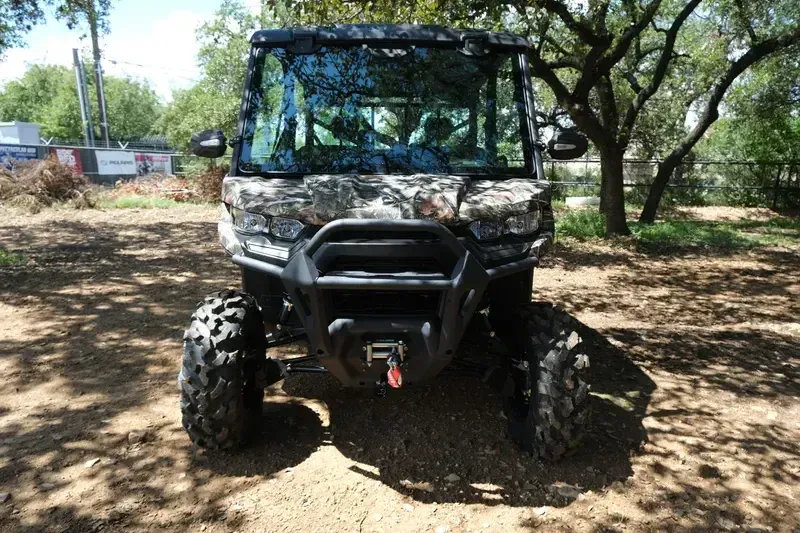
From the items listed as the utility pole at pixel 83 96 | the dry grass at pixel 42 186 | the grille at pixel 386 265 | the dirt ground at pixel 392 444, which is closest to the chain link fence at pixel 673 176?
the dry grass at pixel 42 186

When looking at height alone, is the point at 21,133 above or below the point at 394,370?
above

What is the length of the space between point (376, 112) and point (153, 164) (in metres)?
24.4

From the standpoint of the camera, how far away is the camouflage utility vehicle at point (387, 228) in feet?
10.3

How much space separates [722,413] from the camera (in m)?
4.39

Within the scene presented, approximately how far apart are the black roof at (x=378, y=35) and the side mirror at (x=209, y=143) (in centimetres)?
65

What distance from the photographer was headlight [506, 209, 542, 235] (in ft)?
11.3

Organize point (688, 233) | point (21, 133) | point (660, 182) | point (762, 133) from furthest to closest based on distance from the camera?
point (21, 133) → point (762, 133) → point (660, 182) → point (688, 233)

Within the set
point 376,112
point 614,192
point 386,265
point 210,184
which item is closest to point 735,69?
point 614,192

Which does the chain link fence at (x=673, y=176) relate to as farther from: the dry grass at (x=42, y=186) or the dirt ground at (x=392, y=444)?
the dirt ground at (x=392, y=444)

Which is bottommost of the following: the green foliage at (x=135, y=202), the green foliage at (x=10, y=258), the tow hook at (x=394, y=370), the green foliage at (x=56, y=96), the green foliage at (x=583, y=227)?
the green foliage at (x=583, y=227)

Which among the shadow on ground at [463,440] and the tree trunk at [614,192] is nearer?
the shadow on ground at [463,440]

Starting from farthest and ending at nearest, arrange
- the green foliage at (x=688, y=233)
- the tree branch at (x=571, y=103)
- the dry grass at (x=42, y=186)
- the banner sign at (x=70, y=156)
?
1. the banner sign at (x=70, y=156)
2. the dry grass at (x=42, y=186)
3. the green foliage at (x=688, y=233)
4. the tree branch at (x=571, y=103)

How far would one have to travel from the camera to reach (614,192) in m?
13.1

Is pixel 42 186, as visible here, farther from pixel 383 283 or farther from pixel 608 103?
pixel 383 283
